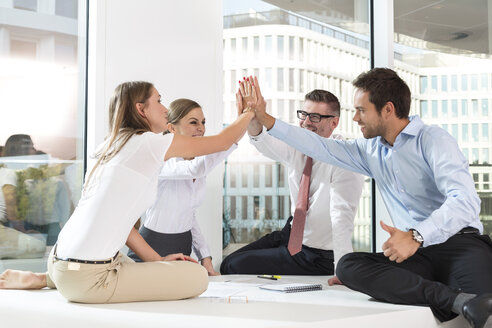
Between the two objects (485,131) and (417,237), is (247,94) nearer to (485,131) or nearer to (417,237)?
(417,237)

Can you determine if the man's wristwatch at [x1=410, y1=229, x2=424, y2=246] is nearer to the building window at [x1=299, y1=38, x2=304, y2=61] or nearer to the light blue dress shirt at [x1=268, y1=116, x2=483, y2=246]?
the light blue dress shirt at [x1=268, y1=116, x2=483, y2=246]

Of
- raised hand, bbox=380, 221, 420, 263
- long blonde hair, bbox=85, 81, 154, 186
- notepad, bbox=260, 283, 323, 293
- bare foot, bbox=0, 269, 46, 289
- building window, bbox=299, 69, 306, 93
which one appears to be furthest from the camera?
building window, bbox=299, 69, 306, 93

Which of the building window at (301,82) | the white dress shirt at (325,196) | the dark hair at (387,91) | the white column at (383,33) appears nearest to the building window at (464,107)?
the white column at (383,33)

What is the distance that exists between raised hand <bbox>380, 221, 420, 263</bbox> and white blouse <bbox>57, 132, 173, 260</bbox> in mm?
998

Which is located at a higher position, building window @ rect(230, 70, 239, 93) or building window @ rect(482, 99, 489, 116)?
building window @ rect(230, 70, 239, 93)

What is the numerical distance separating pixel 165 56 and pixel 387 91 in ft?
5.25

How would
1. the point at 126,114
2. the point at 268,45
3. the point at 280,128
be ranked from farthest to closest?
the point at 268,45 < the point at 280,128 < the point at 126,114

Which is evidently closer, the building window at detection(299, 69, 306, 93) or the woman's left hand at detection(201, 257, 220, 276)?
the woman's left hand at detection(201, 257, 220, 276)

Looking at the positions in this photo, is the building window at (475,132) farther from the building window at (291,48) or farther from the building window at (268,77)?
the building window at (268,77)

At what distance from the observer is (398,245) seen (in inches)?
100

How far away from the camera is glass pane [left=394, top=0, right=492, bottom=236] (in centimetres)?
476

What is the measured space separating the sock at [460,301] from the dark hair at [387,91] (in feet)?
3.15

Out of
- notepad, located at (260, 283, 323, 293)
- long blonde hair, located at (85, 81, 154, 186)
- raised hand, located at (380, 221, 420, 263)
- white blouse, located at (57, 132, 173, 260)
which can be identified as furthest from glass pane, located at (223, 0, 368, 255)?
raised hand, located at (380, 221, 420, 263)

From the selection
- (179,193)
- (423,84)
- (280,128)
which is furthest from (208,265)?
(423,84)
